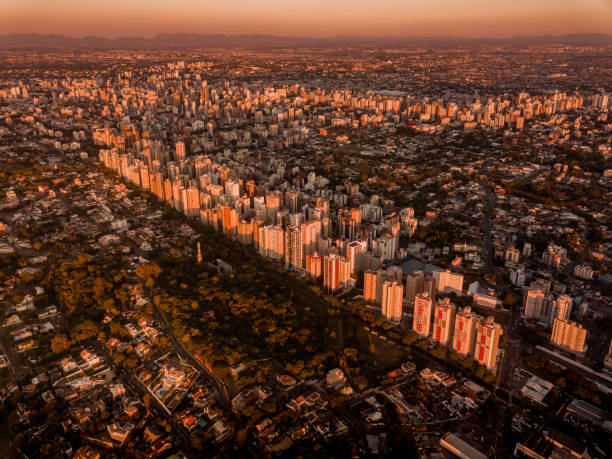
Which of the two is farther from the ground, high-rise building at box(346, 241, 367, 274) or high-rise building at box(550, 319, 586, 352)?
high-rise building at box(346, 241, 367, 274)

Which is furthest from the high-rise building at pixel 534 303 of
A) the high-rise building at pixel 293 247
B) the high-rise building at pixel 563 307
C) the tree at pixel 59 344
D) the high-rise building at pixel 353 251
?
the tree at pixel 59 344

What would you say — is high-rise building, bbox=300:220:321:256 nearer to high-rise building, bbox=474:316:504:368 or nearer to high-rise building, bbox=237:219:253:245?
high-rise building, bbox=237:219:253:245

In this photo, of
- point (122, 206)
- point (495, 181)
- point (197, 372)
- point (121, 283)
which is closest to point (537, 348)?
point (197, 372)

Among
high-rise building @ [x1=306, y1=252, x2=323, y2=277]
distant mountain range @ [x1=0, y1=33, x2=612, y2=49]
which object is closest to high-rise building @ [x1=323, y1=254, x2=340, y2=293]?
high-rise building @ [x1=306, y1=252, x2=323, y2=277]

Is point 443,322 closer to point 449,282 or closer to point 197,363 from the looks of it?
point 449,282

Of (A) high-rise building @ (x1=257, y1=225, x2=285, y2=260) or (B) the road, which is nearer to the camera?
(B) the road

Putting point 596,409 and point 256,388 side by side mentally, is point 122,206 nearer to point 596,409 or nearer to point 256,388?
point 256,388

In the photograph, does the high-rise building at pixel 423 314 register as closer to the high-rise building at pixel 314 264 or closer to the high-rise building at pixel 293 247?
the high-rise building at pixel 314 264
